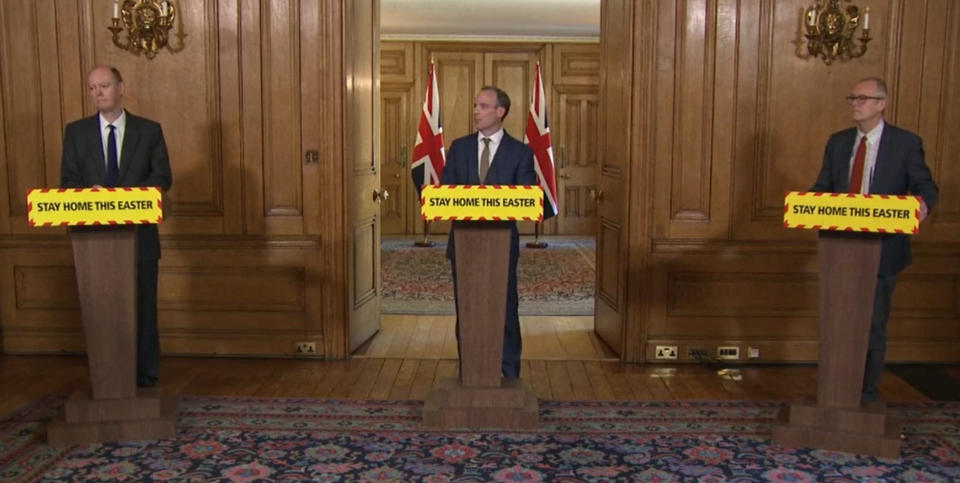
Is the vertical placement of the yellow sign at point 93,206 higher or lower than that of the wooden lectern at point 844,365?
higher

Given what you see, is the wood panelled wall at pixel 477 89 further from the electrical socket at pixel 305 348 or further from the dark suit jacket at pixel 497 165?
the dark suit jacket at pixel 497 165

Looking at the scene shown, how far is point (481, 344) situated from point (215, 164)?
2093 mm

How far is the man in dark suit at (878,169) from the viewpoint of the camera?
384 centimetres

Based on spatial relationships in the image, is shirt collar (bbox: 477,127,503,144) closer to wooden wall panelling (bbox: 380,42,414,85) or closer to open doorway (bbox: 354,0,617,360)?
open doorway (bbox: 354,0,617,360)

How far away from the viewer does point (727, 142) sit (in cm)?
520

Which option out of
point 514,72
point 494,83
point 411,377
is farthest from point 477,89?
point 411,377

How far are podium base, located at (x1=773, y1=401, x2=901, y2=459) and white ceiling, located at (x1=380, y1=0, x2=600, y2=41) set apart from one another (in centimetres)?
644

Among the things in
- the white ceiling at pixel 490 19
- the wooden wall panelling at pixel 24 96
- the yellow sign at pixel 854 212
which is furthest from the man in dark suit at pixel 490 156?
the white ceiling at pixel 490 19

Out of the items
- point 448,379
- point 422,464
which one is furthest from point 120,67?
point 422,464

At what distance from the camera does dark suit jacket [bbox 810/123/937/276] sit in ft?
12.7

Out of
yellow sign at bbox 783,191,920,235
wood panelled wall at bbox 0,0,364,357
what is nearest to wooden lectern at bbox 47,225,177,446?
wood panelled wall at bbox 0,0,364,357

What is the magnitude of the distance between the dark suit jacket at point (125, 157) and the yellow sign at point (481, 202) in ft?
4.21

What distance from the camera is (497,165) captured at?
164 inches

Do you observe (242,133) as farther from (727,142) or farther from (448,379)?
(727,142)
